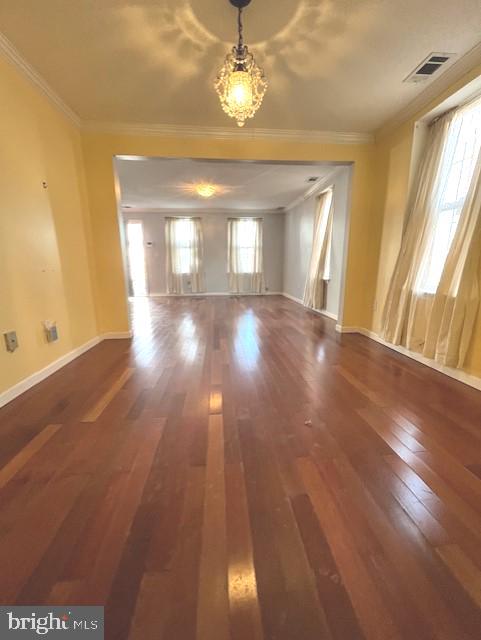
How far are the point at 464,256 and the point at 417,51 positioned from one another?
166 centimetres

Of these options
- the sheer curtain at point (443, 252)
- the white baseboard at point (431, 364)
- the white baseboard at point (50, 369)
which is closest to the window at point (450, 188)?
the sheer curtain at point (443, 252)

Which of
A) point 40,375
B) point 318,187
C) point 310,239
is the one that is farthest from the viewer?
point 310,239

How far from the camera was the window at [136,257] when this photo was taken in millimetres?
7762

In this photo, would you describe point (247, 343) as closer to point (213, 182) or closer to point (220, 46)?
point (220, 46)

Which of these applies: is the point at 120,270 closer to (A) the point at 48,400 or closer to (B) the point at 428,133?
(A) the point at 48,400

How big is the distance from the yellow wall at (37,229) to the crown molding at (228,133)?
449 millimetres

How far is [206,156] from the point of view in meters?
3.11

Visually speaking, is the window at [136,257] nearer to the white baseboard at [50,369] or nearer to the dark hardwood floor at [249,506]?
the white baseboard at [50,369]

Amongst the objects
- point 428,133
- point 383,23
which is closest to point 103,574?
point 383,23

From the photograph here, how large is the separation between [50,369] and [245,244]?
21.3 ft

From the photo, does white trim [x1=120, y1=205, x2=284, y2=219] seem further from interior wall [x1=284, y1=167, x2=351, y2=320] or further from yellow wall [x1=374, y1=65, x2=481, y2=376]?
yellow wall [x1=374, y1=65, x2=481, y2=376]

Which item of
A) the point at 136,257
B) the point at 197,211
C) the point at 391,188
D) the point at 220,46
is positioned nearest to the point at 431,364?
the point at 391,188

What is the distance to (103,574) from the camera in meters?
0.81

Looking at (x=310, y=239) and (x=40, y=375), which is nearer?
(x=40, y=375)
